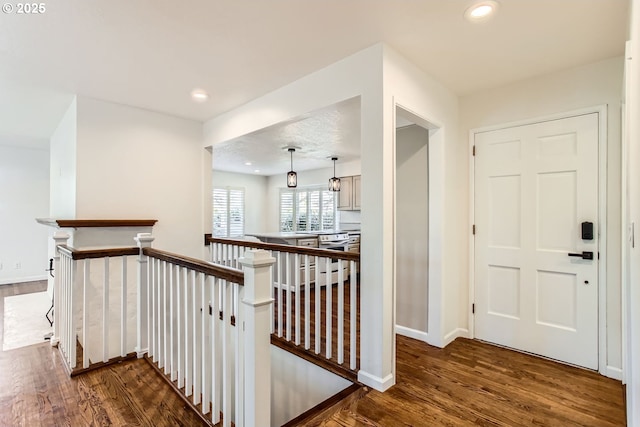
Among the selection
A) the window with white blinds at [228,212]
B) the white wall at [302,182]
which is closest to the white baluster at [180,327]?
the white wall at [302,182]

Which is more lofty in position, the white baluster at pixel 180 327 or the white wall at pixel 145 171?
A: the white wall at pixel 145 171

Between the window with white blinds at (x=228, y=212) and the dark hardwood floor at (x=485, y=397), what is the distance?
6.47m

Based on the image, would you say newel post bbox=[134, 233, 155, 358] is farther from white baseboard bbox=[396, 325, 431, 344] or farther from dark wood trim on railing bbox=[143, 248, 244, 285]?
white baseboard bbox=[396, 325, 431, 344]

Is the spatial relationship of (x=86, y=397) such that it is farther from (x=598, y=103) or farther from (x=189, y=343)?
(x=598, y=103)

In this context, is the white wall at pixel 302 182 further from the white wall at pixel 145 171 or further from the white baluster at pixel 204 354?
the white baluster at pixel 204 354

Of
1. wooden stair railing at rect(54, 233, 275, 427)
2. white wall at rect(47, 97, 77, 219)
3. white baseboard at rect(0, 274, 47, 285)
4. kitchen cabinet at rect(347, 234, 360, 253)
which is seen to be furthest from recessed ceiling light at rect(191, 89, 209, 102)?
white baseboard at rect(0, 274, 47, 285)

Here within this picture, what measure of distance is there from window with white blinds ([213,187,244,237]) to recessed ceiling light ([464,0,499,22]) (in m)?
7.01

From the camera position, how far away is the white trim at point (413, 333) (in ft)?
9.87

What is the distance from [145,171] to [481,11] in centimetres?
355

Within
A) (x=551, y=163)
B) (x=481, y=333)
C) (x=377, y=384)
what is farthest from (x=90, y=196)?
(x=551, y=163)

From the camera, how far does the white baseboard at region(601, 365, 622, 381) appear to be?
228cm

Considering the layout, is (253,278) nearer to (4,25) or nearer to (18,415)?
(18,415)

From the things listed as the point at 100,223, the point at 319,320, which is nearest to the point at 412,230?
the point at 319,320

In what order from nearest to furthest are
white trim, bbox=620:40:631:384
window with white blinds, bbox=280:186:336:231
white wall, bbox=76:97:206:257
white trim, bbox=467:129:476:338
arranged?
white trim, bbox=620:40:631:384 < white trim, bbox=467:129:476:338 < white wall, bbox=76:97:206:257 < window with white blinds, bbox=280:186:336:231
